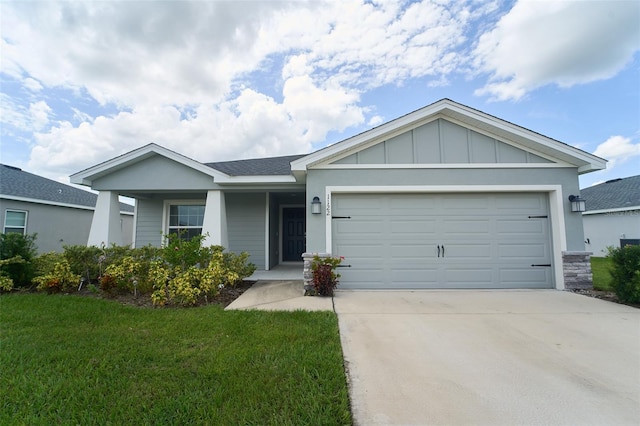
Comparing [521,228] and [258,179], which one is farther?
[258,179]

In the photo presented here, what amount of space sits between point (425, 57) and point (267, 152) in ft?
38.7

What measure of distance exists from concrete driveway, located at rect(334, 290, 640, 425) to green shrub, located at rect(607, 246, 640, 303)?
46 centimetres

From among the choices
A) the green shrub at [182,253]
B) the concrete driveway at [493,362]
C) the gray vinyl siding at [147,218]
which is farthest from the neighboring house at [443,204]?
the gray vinyl siding at [147,218]

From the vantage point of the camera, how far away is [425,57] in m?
8.27

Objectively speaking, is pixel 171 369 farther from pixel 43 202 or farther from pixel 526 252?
pixel 43 202

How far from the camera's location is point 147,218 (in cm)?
959

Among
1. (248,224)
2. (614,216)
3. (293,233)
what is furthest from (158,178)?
(614,216)

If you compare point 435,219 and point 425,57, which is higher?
point 425,57

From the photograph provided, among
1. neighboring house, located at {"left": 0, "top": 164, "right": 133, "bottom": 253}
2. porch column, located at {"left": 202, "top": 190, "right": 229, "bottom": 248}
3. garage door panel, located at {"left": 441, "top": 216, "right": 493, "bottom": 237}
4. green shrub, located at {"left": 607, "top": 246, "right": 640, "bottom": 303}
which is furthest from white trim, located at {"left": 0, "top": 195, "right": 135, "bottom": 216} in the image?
green shrub, located at {"left": 607, "top": 246, "right": 640, "bottom": 303}

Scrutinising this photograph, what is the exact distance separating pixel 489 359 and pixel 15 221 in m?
16.1

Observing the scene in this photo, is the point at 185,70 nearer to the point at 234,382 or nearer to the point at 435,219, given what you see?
the point at 435,219

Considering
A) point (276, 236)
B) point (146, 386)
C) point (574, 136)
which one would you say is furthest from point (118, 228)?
point (574, 136)

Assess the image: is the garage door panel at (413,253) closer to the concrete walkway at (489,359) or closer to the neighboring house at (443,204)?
the neighboring house at (443,204)

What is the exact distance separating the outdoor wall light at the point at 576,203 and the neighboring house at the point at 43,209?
14048 mm
